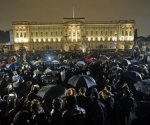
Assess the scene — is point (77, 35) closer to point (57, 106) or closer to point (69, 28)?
point (69, 28)

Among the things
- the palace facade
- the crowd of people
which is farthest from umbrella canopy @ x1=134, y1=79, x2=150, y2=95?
the palace facade

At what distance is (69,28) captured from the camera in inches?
5782

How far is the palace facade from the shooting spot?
143 meters

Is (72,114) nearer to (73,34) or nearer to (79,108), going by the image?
(79,108)

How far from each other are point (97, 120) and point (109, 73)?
24.9 feet

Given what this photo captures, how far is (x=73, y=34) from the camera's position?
475 ft

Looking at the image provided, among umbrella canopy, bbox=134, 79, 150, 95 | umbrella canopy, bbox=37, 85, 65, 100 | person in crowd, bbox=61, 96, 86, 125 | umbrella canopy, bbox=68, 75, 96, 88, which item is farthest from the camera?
umbrella canopy, bbox=68, 75, 96, 88

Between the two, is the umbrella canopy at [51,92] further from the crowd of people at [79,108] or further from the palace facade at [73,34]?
the palace facade at [73,34]

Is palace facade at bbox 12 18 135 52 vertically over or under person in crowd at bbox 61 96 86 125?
under

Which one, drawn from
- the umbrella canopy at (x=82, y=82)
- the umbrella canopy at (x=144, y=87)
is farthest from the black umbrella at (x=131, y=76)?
the umbrella canopy at (x=144, y=87)

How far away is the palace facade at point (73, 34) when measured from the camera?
143m

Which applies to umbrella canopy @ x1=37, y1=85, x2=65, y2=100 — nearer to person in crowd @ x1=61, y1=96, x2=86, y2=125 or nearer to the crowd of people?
the crowd of people

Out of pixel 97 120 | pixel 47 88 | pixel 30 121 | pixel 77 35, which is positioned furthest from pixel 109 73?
pixel 77 35

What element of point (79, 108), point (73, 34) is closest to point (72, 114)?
point (79, 108)
